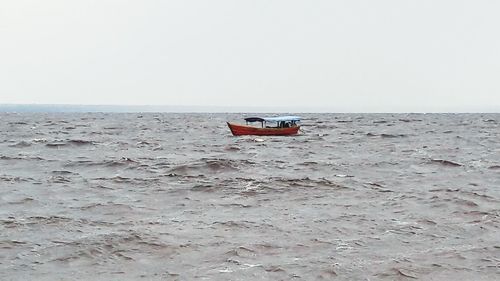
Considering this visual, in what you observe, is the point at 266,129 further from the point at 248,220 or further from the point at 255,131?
the point at 248,220

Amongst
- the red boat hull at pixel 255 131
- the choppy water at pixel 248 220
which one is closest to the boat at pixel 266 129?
the red boat hull at pixel 255 131

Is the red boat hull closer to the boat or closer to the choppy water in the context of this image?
the boat

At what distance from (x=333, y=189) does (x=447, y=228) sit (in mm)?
7299

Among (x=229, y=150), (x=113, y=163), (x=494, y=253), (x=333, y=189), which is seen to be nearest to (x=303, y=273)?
(x=494, y=253)

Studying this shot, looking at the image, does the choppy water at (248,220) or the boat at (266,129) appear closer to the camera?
the choppy water at (248,220)

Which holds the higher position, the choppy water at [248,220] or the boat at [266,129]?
the boat at [266,129]

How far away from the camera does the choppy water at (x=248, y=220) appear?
42.1ft

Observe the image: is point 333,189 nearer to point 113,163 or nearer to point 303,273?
point 303,273

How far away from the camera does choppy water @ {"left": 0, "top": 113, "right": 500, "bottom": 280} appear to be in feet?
42.1

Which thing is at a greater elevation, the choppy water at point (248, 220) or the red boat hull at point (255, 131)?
the red boat hull at point (255, 131)

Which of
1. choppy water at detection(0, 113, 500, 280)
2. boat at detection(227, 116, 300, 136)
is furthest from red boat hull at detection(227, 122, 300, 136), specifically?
choppy water at detection(0, 113, 500, 280)

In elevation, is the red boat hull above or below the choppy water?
above

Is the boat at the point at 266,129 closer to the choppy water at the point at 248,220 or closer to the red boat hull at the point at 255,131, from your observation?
the red boat hull at the point at 255,131

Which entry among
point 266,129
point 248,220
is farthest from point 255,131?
point 248,220
